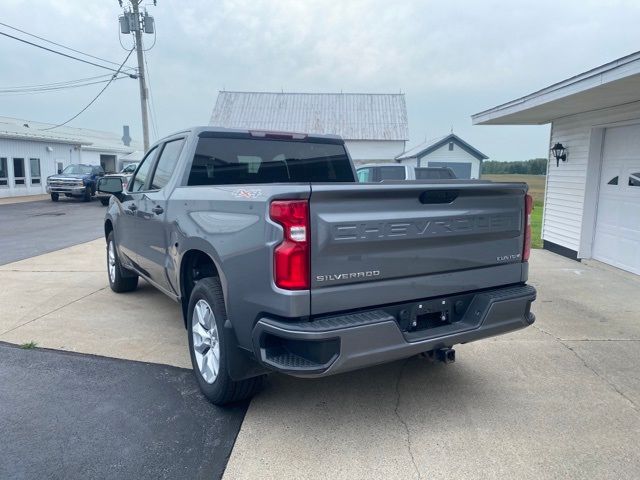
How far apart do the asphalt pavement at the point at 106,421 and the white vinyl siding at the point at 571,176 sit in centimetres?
Result: 785

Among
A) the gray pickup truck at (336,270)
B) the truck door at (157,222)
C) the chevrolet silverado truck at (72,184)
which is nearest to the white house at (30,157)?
the chevrolet silverado truck at (72,184)

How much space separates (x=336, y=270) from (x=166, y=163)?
265cm

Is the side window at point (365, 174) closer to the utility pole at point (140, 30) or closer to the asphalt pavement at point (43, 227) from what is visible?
the asphalt pavement at point (43, 227)

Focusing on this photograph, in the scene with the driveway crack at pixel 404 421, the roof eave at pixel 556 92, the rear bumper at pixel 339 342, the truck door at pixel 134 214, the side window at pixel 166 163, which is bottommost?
the driveway crack at pixel 404 421

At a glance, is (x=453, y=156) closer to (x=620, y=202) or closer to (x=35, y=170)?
(x=620, y=202)

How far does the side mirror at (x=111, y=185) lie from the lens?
544 centimetres

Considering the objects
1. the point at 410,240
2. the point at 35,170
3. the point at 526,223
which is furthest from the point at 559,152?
the point at 35,170

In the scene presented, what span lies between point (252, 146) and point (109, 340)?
2.32m

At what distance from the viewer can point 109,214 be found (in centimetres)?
625

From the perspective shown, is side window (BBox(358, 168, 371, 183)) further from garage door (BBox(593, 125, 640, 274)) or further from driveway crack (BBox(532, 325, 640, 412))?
driveway crack (BBox(532, 325, 640, 412))

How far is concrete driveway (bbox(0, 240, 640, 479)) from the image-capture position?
276 cm

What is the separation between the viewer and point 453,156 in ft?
91.6

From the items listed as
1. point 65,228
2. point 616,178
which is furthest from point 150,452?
point 65,228

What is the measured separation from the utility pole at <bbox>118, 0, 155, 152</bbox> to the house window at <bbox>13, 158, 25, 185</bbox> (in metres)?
8.11
